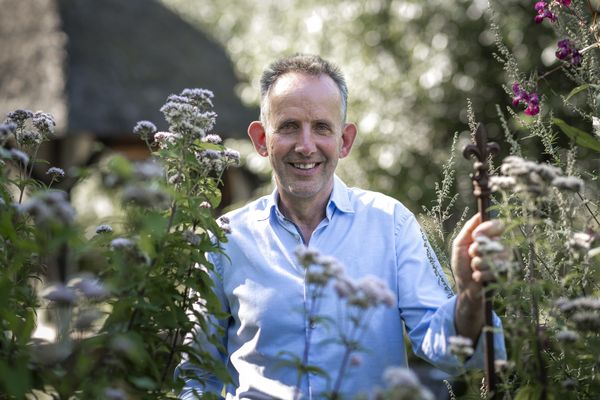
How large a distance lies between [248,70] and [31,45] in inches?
122

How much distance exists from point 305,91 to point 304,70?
11 centimetres

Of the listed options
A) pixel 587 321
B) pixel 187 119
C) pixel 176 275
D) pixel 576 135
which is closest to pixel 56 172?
pixel 187 119

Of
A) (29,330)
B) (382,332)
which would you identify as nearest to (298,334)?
(382,332)

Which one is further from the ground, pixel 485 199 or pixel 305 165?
pixel 305 165

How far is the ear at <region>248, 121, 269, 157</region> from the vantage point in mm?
3175

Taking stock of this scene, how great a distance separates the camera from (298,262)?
8.35ft

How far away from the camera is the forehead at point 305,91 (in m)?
2.90

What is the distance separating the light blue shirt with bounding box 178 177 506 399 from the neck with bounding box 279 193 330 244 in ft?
0.13

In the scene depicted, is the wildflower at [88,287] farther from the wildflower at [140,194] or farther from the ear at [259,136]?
the ear at [259,136]

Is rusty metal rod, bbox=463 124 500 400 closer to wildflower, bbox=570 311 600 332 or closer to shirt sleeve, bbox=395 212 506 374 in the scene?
shirt sleeve, bbox=395 212 506 374

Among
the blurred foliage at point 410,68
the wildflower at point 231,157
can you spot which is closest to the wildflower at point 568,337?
the wildflower at point 231,157

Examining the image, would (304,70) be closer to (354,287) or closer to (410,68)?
(354,287)

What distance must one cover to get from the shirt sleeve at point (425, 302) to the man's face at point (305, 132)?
0.33 metres

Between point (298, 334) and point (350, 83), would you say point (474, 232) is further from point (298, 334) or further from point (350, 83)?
point (350, 83)
